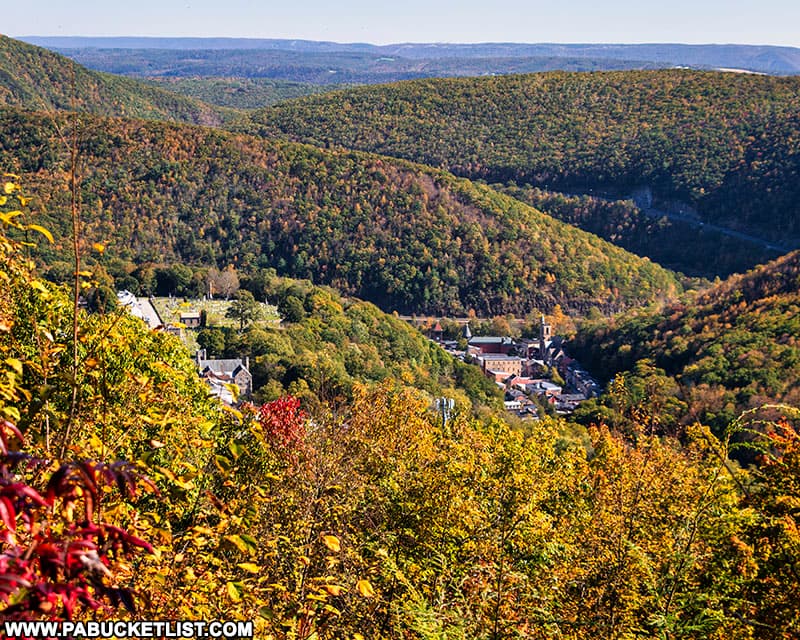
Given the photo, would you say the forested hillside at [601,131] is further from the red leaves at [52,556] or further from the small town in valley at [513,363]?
the red leaves at [52,556]

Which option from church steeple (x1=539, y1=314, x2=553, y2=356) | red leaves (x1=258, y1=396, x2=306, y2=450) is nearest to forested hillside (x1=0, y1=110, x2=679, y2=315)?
church steeple (x1=539, y1=314, x2=553, y2=356)

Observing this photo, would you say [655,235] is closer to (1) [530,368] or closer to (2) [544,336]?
(2) [544,336]

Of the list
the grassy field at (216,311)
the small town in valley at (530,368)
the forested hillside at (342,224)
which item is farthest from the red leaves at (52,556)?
the forested hillside at (342,224)

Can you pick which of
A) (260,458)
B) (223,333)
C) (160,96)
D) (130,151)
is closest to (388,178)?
(130,151)

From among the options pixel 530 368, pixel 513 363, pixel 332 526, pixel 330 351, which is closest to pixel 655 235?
pixel 530 368

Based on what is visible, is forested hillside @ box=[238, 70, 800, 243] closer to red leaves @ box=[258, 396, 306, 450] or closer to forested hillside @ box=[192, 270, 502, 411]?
forested hillside @ box=[192, 270, 502, 411]

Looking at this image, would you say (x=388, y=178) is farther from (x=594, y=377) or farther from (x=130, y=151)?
(x=594, y=377)
